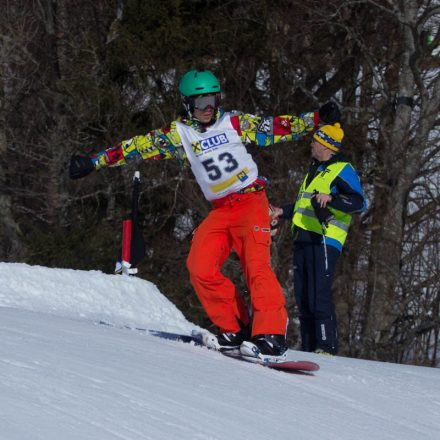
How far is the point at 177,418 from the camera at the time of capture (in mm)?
3793

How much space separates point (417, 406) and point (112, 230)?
12178mm

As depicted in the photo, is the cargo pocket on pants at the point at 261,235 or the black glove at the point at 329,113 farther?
the cargo pocket on pants at the point at 261,235

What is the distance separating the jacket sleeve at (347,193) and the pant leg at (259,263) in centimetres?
118

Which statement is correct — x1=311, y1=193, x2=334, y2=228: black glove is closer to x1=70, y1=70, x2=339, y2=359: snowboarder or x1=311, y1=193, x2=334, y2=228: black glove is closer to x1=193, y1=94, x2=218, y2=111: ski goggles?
x1=70, y1=70, x2=339, y2=359: snowboarder

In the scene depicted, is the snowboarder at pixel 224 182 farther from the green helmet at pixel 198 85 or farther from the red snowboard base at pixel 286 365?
the red snowboard base at pixel 286 365

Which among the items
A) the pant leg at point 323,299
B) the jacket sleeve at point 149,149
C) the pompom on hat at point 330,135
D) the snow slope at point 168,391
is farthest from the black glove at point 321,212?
the jacket sleeve at point 149,149

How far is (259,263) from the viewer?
5.74m

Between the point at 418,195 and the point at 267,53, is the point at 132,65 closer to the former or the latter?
the point at 267,53

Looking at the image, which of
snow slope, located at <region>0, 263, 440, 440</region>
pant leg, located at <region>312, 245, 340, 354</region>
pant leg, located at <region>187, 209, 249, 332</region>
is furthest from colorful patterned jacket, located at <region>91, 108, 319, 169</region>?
pant leg, located at <region>312, 245, 340, 354</region>

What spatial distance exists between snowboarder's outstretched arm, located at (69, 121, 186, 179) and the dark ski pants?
5.45ft

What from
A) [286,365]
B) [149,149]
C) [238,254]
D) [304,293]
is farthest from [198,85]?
[304,293]

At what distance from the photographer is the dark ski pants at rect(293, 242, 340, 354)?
23.9ft

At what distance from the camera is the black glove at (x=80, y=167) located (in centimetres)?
598

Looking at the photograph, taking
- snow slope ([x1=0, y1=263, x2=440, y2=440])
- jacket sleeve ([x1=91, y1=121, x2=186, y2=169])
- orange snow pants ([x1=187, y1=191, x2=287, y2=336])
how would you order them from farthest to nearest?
jacket sleeve ([x1=91, y1=121, x2=186, y2=169])
orange snow pants ([x1=187, y1=191, x2=287, y2=336])
snow slope ([x1=0, y1=263, x2=440, y2=440])
